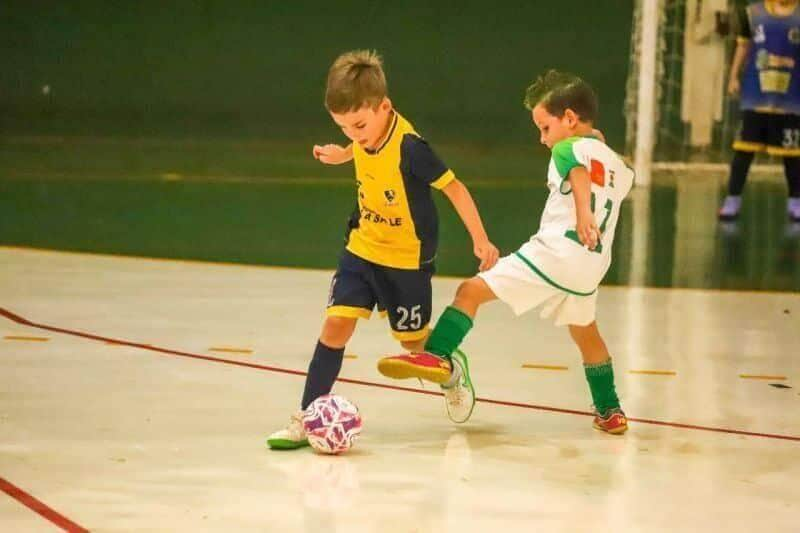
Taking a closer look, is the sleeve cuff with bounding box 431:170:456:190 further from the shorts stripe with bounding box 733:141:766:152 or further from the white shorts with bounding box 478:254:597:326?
the shorts stripe with bounding box 733:141:766:152

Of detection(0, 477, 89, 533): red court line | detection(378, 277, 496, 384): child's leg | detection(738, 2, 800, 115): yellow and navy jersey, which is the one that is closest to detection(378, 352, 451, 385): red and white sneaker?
detection(378, 277, 496, 384): child's leg

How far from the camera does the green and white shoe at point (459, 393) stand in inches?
162

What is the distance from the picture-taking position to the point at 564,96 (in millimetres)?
4066

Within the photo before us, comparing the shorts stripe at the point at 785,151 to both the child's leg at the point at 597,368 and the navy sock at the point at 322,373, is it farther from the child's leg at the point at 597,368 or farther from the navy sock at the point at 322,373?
the navy sock at the point at 322,373

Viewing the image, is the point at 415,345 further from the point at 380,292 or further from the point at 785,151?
the point at 785,151

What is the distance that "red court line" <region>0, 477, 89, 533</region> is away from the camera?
3104mm

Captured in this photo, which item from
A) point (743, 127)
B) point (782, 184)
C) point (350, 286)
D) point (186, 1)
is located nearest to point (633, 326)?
point (350, 286)

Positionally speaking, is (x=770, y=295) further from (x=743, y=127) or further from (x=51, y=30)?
(x=51, y=30)

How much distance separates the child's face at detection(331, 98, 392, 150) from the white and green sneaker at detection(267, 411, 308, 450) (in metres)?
0.73

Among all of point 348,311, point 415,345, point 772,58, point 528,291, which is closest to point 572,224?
point 528,291

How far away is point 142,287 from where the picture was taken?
633 cm

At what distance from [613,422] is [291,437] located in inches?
35.6

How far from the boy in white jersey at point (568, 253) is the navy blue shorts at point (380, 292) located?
0.08 m

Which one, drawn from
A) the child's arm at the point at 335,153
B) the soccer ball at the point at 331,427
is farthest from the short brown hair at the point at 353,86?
the soccer ball at the point at 331,427
